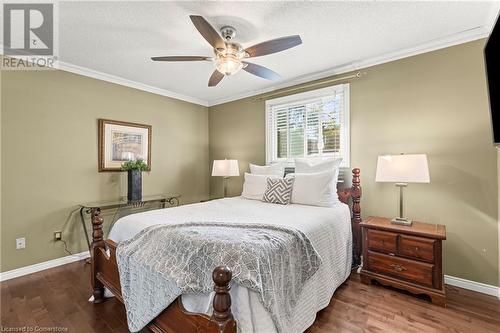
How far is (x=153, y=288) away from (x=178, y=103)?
355 centimetres

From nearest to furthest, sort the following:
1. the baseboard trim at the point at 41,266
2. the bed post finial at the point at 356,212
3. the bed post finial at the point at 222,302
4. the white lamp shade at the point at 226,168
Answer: the bed post finial at the point at 222,302
the baseboard trim at the point at 41,266
the bed post finial at the point at 356,212
the white lamp shade at the point at 226,168

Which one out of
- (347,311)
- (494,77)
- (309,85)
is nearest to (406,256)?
(347,311)

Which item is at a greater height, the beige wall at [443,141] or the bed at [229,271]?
the beige wall at [443,141]

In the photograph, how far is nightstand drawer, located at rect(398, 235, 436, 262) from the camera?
211 centimetres

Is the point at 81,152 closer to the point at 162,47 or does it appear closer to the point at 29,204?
the point at 29,204

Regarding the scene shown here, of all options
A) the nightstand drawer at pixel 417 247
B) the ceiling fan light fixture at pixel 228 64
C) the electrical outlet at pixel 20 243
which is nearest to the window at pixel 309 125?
the nightstand drawer at pixel 417 247

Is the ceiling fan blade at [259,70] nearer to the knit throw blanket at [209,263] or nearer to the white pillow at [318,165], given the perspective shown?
the white pillow at [318,165]

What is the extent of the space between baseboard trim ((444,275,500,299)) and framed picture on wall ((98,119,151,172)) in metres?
4.22

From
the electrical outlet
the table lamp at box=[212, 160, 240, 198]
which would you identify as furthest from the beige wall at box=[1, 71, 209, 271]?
the table lamp at box=[212, 160, 240, 198]

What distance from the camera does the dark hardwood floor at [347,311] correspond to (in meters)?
1.80

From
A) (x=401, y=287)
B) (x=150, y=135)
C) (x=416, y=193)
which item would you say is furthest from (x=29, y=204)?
(x=416, y=193)

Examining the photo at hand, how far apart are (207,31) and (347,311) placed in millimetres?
2540

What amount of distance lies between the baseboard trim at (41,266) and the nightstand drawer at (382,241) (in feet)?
11.9

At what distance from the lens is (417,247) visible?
2172 mm
